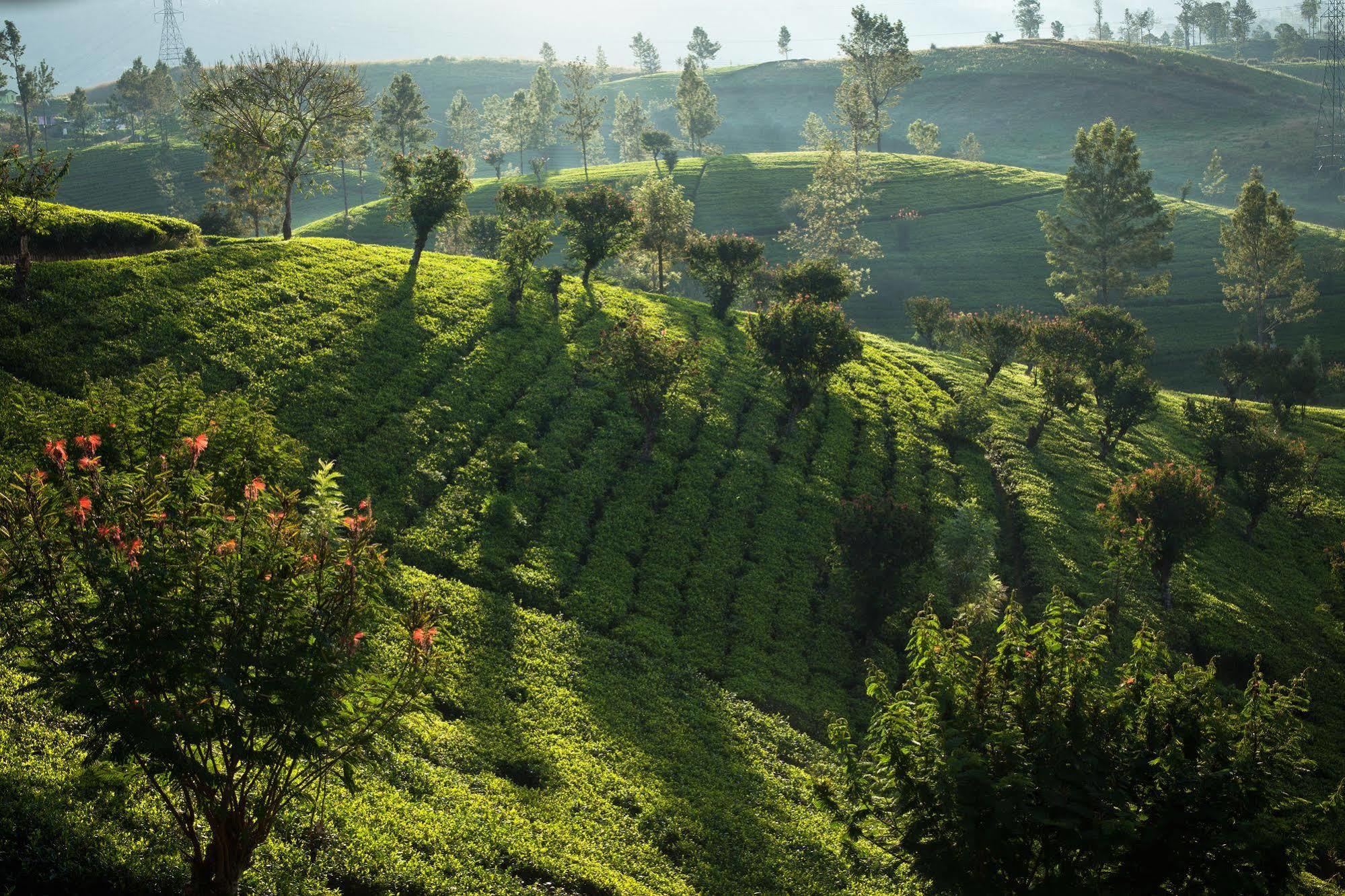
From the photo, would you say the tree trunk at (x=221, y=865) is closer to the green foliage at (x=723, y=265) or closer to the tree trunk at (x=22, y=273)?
the tree trunk at (x=22, y=273)

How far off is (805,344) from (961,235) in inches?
3490

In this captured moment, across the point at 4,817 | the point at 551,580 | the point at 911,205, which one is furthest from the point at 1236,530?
the point at 911,205

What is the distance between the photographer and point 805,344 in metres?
50.3

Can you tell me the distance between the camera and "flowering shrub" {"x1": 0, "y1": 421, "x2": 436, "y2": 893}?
43.7 ft

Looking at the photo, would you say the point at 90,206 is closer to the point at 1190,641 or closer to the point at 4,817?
the point at 4,817

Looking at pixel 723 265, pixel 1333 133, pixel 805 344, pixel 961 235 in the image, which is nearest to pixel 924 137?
pixel 961 235

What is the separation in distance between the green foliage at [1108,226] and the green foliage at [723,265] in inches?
2164

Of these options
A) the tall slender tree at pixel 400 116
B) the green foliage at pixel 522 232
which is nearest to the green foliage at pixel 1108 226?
the green foliage at pixel 522 232

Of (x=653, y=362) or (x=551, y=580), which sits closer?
(x=551, y=580)

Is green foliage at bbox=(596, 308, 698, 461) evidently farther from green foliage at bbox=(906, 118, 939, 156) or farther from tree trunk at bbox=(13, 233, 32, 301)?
green foliage at bbox=(906, 118, 939, 156)

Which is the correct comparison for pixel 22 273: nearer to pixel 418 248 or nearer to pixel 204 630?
pixel 418 248

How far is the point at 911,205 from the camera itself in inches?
5315

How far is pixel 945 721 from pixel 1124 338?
2314 inches

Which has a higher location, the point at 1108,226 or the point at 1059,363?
the point at 1108,226
